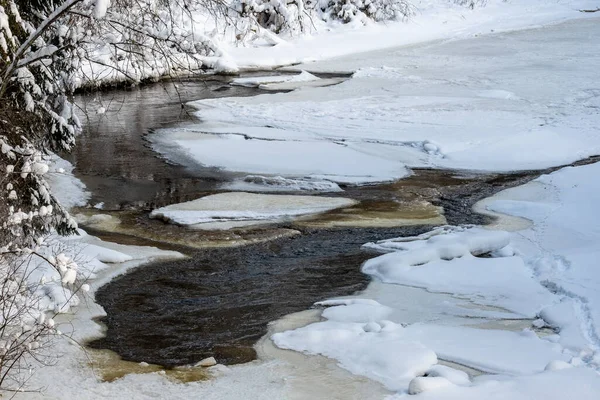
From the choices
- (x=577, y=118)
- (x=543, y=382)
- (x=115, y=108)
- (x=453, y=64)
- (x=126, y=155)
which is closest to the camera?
(x=543, y=382)

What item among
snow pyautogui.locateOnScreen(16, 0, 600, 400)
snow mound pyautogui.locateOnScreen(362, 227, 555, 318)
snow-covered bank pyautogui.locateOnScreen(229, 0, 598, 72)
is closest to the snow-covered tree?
snow pyautogui.locateOnScreen(16, 0, 600, 400)

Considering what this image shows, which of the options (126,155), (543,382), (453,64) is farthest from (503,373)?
(453,64)

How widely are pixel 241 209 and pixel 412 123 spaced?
630 cm

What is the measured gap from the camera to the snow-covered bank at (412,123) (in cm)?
1395

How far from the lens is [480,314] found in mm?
7418

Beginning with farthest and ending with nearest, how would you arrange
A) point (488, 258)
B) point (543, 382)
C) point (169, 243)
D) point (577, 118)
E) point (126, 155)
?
point (577, 118) → point (126, 155) → point (169, 243) → point (488, 258) → point (543, 382)

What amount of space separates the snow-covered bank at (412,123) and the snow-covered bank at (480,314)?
3513 millimetres

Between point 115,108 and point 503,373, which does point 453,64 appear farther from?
point 503,373

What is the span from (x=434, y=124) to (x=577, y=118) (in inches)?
109

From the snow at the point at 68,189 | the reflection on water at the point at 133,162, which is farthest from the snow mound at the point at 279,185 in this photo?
the snow at the point at 68,189

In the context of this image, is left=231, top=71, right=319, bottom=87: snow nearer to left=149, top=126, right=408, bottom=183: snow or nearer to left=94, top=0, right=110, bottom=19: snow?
left=149, top=126, right=408, bottom=183: snow

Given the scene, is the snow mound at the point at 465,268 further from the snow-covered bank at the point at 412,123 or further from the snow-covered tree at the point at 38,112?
the snow-covered bank at the point at 412,123

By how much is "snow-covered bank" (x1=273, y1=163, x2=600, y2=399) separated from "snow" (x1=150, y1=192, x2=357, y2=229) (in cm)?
175

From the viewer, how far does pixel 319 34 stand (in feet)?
96.9
